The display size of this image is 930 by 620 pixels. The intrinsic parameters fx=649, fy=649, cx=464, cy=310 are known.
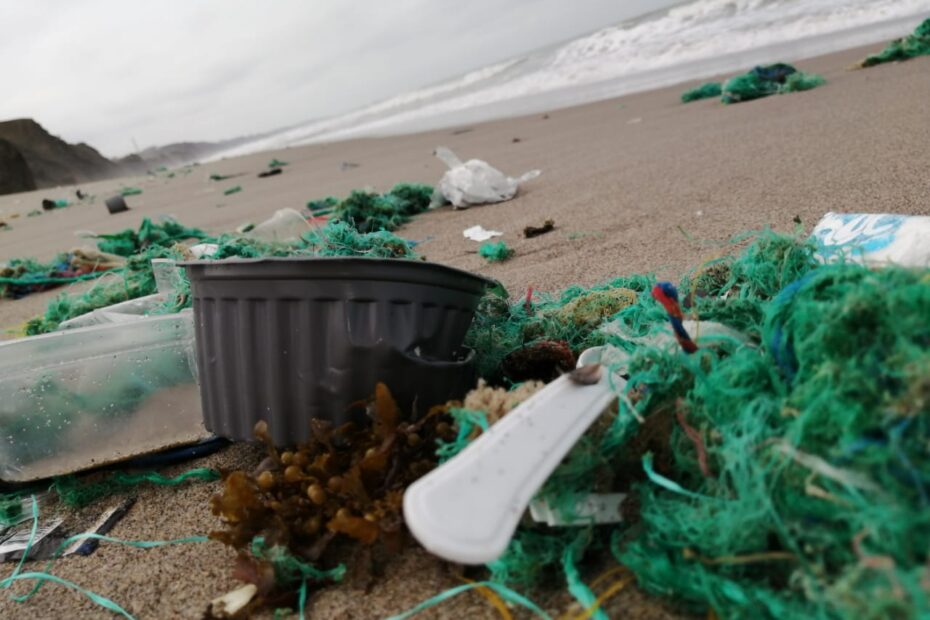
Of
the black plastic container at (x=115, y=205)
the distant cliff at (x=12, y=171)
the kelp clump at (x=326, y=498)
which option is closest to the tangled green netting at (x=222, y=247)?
the kelp clump at (x=326, y=498)

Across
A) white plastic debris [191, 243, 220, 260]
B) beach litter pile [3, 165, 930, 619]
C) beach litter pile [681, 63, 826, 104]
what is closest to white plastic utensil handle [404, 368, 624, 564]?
beach litter pile [3, 165, 930, 619]

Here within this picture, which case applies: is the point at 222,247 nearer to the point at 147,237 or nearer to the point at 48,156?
the point at 147,237

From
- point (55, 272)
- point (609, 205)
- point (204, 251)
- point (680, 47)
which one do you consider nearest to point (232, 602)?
point (204, 251)

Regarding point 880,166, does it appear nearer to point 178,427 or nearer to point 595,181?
point 595,181

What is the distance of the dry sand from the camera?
125 centimetres

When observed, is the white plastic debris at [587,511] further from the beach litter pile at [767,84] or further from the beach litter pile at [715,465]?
the beach litter pile at [767,84]

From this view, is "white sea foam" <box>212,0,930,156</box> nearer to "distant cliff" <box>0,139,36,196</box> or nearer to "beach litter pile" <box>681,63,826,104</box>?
"beach litter pile" <box>681,63,826,104</box>

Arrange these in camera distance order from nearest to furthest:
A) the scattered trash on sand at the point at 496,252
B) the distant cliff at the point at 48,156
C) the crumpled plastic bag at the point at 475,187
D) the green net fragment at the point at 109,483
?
1. the green net fragment at the point at 109,483
2. the scattered trash on sand at the point at 496,252
3. the crumpled plastic bag at the point at 475,187
4. the distant cliff at the point at 48,156

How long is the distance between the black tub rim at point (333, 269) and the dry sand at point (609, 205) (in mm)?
521

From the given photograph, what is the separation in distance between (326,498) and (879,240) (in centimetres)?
129

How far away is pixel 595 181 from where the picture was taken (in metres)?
3.98

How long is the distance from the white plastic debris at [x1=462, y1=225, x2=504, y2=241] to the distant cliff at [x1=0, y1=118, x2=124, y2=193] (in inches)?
815

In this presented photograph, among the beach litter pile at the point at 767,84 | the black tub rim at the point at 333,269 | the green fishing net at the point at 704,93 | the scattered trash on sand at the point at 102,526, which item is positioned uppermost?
the green fishing net at the point at 704,93

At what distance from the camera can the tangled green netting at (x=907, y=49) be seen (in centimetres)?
566
